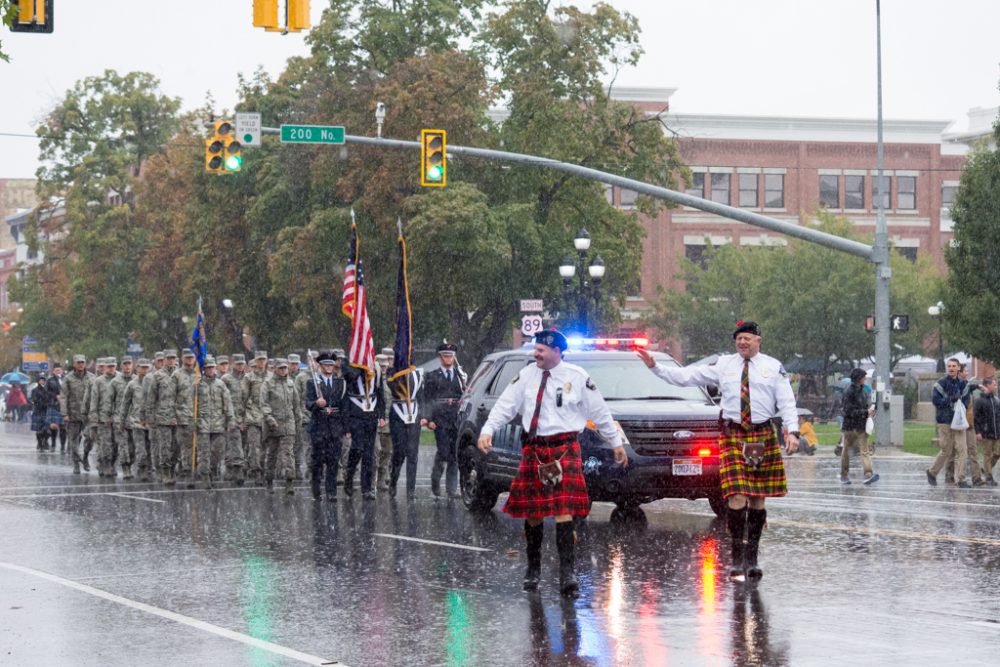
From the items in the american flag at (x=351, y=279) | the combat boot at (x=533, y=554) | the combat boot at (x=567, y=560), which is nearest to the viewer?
the combat boot at (x=567, y=560)

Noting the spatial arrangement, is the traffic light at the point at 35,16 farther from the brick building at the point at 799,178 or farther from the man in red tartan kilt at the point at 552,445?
the brick building at the point at 799,178

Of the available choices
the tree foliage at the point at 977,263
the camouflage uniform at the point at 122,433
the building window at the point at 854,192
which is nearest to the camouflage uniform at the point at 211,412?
the camouflage uniform at the point at 122,433

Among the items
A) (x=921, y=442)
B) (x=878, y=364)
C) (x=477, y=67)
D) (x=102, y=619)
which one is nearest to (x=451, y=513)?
(x=102, y=619)

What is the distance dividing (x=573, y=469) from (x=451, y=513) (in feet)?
23.1

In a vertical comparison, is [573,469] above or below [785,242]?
below

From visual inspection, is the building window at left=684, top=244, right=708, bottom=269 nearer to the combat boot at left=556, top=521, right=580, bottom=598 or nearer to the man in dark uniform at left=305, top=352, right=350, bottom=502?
the man in dark uniform at left=305, top=352, right=350, bottom=502

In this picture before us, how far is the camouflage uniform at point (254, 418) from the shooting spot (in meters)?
23.8

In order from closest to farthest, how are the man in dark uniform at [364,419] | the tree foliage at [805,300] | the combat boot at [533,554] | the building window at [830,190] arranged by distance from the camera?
the combat boot at [533,554], the man in dark uniform at [364,419], the tree foliage at [805,300], the building window at [830,190]

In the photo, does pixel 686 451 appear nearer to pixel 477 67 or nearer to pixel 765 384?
pixel 765 384

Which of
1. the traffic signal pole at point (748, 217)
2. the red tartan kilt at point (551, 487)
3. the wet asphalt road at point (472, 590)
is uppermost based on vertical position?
the traffic signal pole at point (748, 217)

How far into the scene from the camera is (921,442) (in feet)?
126

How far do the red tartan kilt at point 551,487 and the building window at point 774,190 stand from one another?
6608 cm

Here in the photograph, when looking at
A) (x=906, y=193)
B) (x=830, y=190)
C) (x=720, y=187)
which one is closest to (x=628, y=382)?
(x=720, y=187)

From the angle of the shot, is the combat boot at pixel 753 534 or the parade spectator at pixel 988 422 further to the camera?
the parade spectator at pixel 988 422
